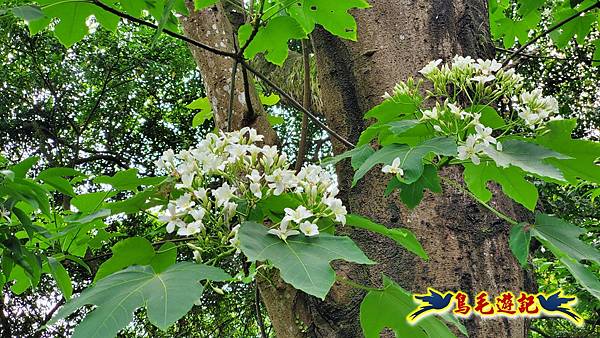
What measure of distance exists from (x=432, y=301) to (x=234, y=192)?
41 centimetres

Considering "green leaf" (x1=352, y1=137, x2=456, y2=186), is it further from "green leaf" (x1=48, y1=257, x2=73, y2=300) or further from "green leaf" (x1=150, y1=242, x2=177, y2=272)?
"green leaf" (x1=48, y1=257, x2=73, y2=300)

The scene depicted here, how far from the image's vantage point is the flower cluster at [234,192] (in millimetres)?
709

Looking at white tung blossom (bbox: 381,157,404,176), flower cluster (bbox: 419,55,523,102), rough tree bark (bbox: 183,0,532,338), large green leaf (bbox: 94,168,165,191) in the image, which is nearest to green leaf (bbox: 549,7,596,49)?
rough tree bark (bbox: 183,0,532,338)

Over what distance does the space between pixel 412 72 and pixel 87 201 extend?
71cm

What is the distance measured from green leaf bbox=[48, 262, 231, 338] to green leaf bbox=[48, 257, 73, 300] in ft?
1.41

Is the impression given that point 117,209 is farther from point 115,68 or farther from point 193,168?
point 115,68

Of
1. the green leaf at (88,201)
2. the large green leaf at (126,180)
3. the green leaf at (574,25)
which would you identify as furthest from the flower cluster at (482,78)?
the green leaf at (574,25)

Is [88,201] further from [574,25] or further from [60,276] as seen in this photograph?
[574,25]

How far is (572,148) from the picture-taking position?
83 cm

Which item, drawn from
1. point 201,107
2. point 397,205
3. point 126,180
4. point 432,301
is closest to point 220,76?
point 201,107

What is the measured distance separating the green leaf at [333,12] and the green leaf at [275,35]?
4 cm

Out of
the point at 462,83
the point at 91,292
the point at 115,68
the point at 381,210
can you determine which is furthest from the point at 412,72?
the point at 115,68

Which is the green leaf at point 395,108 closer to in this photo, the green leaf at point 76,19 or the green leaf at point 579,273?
the green leaf at point 579,273

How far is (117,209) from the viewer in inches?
33.4
